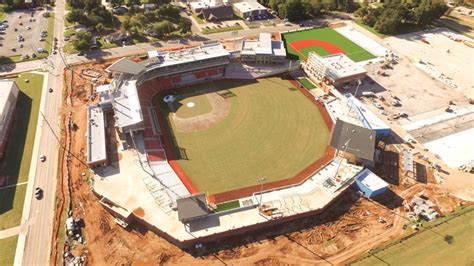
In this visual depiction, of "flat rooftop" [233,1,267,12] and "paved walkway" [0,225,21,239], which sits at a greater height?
"flat rooftop" [233,1,267,12]

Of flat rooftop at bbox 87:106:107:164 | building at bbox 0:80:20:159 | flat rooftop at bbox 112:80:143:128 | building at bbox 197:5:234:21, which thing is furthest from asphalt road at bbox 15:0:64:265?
building at bbox 197:5:234:21

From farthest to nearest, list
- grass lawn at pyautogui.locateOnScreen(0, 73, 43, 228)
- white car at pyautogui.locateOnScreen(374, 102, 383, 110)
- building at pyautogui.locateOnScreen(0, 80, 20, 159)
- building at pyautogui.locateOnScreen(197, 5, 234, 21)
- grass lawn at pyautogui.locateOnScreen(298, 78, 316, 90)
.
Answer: building at pyautogui.locateOnScreen(197, 5, 234, 21) → grass lawn at pyautogui.locateOnScreen(298, 78, 316, 90) → white car at pyautogui.locateOnScreen(374, 102, 383, 110) → building at pyautogui.locateOnScreen(0, 80, 20, 159) → grass lawn at pyautogui.locateOnScreen(0, 73, 43, 228)

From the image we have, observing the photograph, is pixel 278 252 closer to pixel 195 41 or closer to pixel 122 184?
pixel 122 184

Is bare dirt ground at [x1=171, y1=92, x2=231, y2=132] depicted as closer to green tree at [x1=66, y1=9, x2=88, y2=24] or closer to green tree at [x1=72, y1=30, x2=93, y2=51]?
green tree at [x1=72, y1=30, x2=93, y2=51]

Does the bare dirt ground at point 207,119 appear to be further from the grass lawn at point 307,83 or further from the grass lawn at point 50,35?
the grass lawn at point 50,35

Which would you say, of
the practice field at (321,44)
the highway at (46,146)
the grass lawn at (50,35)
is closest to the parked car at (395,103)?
the practice field at (321,44)

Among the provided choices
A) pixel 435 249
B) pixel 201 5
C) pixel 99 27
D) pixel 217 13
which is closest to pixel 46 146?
pixel 99 27

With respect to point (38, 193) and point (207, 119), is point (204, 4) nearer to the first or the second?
point (207, 119)
